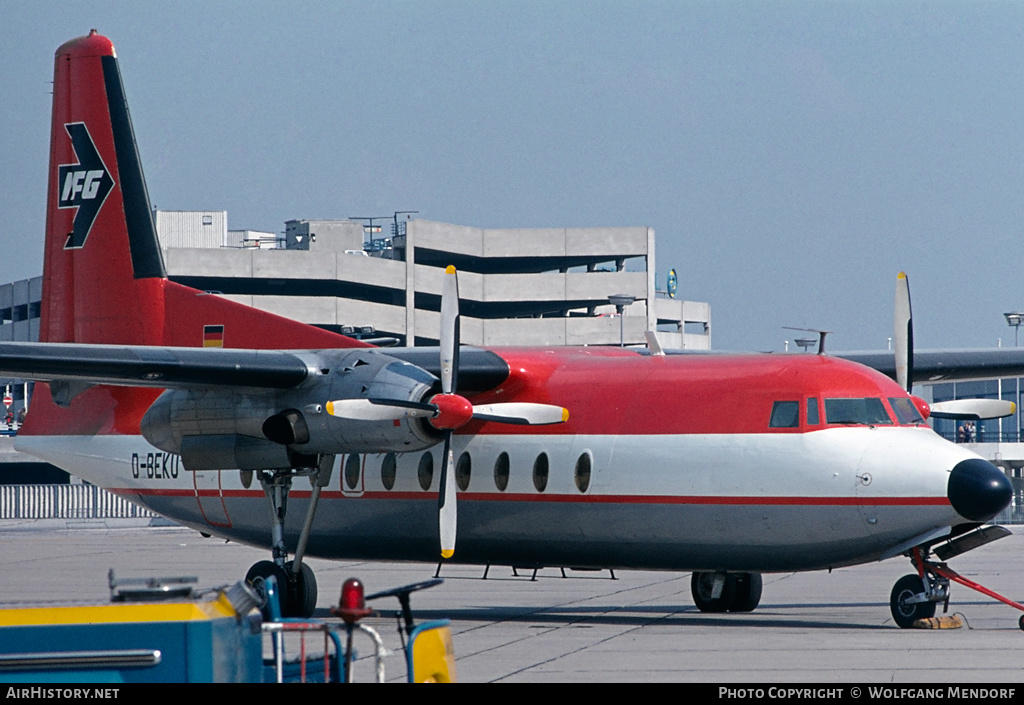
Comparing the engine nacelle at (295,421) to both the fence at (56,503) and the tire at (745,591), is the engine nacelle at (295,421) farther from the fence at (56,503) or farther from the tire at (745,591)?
the fence at (56,503)

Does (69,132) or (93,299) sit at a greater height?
(69,132)

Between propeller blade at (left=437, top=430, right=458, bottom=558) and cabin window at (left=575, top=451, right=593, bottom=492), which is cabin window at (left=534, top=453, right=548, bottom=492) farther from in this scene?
propeller blade at (left=437, top=430, right=458, bottom=558)

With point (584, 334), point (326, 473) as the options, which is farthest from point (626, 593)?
point (584, 334)

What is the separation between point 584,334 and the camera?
96.9 m

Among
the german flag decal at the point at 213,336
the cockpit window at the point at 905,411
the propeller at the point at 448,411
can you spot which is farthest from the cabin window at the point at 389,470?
the cockpit window at the point at 905,411

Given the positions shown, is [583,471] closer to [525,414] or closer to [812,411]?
[525,414]

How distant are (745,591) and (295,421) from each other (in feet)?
20.6

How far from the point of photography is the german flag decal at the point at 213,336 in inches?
794

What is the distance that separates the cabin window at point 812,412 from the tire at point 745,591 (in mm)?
3149

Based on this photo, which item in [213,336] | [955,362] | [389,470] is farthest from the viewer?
[955,362]

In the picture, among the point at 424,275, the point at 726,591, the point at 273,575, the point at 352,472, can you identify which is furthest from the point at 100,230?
the point at 424,275

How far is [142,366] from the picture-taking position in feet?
54.6

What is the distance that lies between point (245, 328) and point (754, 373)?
24.2 feet
